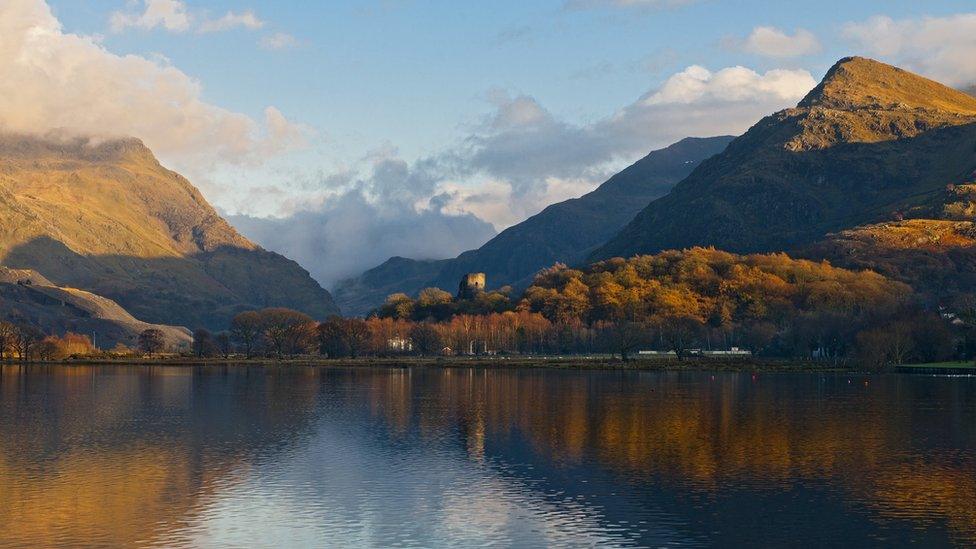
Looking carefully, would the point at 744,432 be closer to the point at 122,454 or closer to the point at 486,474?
the point at 486,474

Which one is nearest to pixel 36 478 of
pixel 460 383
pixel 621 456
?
pixel 621 456

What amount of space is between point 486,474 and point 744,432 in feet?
123

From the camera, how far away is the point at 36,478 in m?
68.1

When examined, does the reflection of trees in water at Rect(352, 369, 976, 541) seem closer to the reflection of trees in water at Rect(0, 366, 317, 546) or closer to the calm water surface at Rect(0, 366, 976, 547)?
the calm water surface at Rect(0, 366, 976, 547)

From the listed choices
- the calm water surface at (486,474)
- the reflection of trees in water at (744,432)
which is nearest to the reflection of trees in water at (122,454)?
the calm water surface at (486,474)

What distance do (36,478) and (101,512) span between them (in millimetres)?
14731

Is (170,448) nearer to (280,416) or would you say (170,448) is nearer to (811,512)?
(280,416)

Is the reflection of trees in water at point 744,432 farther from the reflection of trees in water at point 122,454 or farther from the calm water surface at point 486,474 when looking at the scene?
the reflection of trees in water at point 122,454

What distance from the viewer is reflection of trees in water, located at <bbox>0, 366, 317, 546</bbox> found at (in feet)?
177

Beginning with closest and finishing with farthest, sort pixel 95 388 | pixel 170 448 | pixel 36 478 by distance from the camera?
pixel 36 478 → pixel 170 448 → pixel 95 388

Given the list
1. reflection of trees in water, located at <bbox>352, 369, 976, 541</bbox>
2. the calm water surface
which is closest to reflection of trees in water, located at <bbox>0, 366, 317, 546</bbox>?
the calm water surface

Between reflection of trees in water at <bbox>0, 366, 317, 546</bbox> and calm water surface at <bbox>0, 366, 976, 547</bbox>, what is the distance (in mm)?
260

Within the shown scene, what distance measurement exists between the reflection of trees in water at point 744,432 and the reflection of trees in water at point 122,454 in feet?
58.6

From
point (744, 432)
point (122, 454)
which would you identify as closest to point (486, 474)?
point (122, 454)
